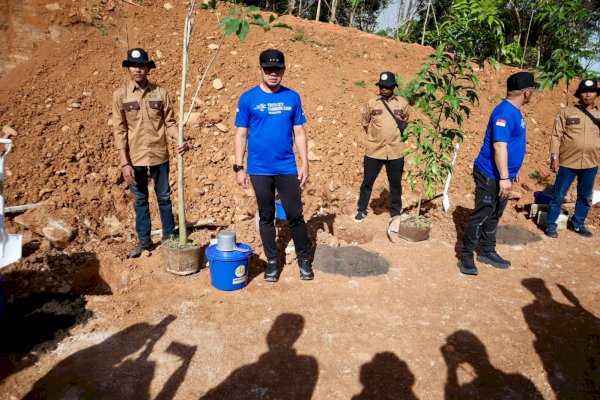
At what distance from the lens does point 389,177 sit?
518 cm

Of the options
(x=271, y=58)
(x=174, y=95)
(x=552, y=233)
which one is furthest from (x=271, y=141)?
(x=174, y=95)

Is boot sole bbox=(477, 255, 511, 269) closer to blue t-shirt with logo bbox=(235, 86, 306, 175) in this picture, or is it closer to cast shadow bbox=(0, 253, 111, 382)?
blue t-shirt with logo bbox=(235, 86, 306, 175)

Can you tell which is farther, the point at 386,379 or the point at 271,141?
the point at 271,141

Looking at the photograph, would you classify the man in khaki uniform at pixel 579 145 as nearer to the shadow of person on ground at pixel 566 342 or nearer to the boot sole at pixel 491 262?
the boot sole at pixel 491 262

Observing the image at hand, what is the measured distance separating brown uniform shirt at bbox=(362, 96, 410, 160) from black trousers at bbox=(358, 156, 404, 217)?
3.7 inches

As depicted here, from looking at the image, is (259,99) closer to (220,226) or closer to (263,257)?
(263,257)

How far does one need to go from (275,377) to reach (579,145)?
15.6 feet

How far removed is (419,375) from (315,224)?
2.88m

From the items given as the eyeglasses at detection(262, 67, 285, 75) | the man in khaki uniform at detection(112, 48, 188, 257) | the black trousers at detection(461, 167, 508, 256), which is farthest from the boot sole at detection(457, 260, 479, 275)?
the man in khaki uniform at detection(112, 48, 188, 257)

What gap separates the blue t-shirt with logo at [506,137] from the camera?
138 inches

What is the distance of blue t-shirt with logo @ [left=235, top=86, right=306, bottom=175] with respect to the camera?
3.29 metres

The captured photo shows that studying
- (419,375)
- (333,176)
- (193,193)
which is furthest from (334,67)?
(419,375)

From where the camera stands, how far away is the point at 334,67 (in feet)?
29.6

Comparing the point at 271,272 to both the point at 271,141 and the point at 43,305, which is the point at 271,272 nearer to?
the point at 271,141
